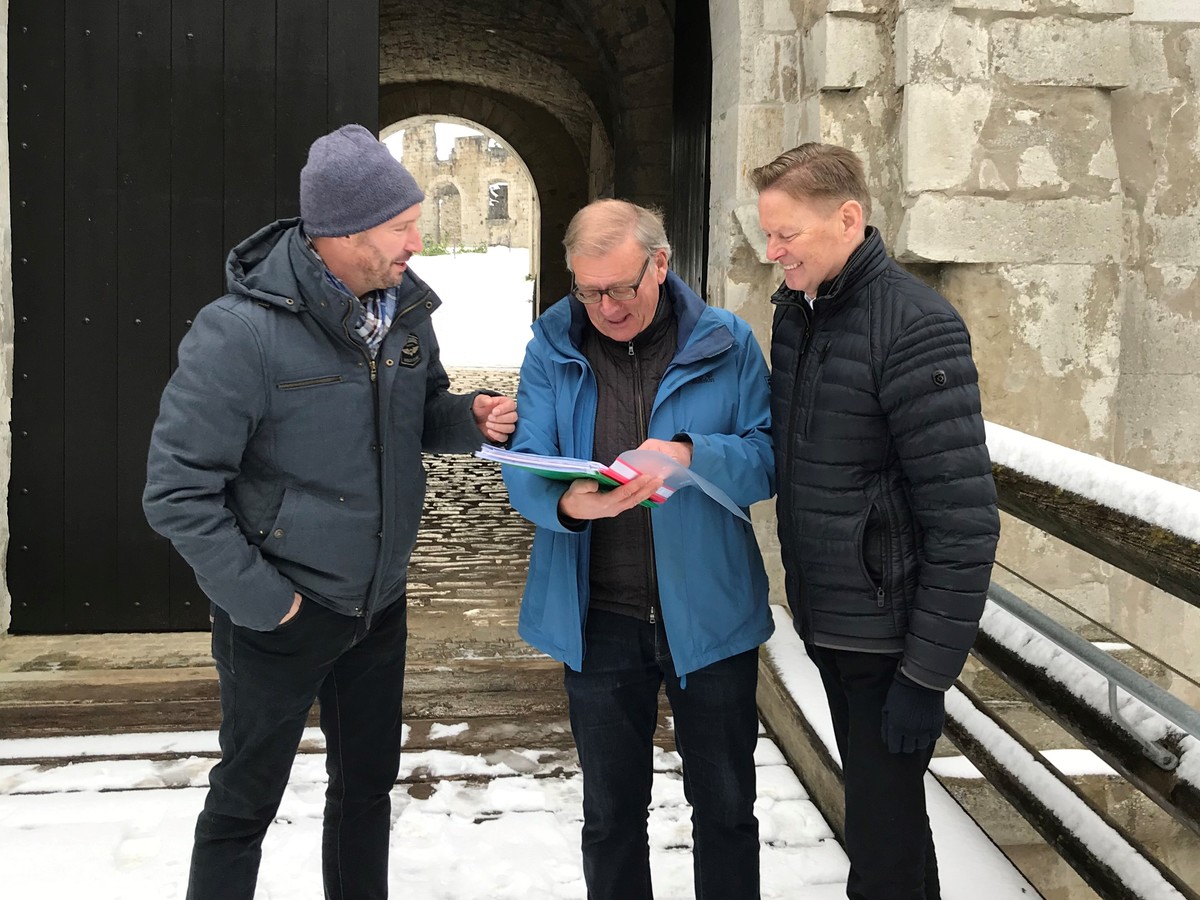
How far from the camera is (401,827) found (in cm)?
272

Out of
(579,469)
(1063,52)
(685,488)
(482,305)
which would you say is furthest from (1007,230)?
(482,305)

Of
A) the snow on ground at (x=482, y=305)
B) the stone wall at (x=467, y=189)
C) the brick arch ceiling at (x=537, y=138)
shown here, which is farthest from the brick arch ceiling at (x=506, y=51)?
the stone wall at (x=467, y=189)

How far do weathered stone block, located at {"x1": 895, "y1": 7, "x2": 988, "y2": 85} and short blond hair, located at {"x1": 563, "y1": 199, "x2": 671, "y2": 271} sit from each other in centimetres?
167

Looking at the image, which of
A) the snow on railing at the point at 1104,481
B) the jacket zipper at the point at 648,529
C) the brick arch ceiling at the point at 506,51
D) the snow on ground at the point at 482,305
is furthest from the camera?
the snow on ground at the point at 482,305

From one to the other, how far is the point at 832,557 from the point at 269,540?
0.95 m

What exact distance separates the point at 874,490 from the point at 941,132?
1794mm

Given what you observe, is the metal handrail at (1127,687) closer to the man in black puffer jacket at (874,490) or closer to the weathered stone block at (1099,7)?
the man in black puffer jacket at (874,490)

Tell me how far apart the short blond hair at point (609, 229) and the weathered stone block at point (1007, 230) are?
152 cm

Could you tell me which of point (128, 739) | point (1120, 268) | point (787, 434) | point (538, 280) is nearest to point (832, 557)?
point (787, 434)

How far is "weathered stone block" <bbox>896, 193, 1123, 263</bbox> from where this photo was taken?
3209 millimetres

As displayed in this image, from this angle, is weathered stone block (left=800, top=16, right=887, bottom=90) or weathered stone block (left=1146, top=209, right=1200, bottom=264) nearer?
weathered stone block (left=800, top=16, right=887, bottom=90)

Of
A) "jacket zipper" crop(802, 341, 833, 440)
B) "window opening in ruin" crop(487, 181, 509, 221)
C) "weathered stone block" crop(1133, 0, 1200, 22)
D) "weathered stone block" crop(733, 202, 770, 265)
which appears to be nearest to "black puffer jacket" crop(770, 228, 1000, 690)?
"jacket zipper" crop(802, 341, 833, 440)

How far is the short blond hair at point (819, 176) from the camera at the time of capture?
70.9 inches

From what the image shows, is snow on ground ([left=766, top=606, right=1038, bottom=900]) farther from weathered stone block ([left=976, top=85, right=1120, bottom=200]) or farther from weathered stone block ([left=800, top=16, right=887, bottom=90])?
weathered stone block ([left=800, top=16, right=887, bottom=90])
